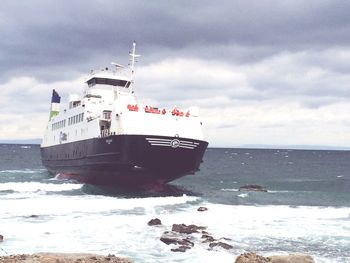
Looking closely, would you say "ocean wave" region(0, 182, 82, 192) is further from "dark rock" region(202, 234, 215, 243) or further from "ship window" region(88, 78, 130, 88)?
"dark rock" region(202, 234, 215, 243)

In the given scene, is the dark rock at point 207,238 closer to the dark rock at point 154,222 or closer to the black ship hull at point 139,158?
the dark rock at point 154,222

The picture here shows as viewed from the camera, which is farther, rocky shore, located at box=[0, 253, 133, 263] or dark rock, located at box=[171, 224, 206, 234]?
dark rock, located at box=[171, 224, 206, 234]

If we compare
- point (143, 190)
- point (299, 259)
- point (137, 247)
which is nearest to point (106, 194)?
point (143, 190)

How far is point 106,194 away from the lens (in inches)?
1415

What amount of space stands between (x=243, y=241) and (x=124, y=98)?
66.0 feet

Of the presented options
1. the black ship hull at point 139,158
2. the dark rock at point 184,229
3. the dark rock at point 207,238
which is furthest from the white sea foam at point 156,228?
the black ship hull at point 139,158

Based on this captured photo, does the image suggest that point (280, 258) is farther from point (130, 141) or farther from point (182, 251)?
point (130, 141)

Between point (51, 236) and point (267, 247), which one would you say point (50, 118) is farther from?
point (267, 247)

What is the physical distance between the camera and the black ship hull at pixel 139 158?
108 feet

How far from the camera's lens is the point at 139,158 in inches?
1296

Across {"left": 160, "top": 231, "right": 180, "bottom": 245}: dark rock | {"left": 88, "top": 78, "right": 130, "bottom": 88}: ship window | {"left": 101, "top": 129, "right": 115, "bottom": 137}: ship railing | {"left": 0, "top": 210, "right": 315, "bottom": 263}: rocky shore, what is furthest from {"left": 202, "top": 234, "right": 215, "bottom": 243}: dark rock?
{"left": 88, "top": 78, "right": 130, "bottom": 88}: ship window

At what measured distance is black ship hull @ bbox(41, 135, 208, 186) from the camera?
3288 centimetres

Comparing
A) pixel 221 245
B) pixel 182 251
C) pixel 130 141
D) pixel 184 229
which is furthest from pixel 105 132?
pixel 182 251

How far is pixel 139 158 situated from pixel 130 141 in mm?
1450
